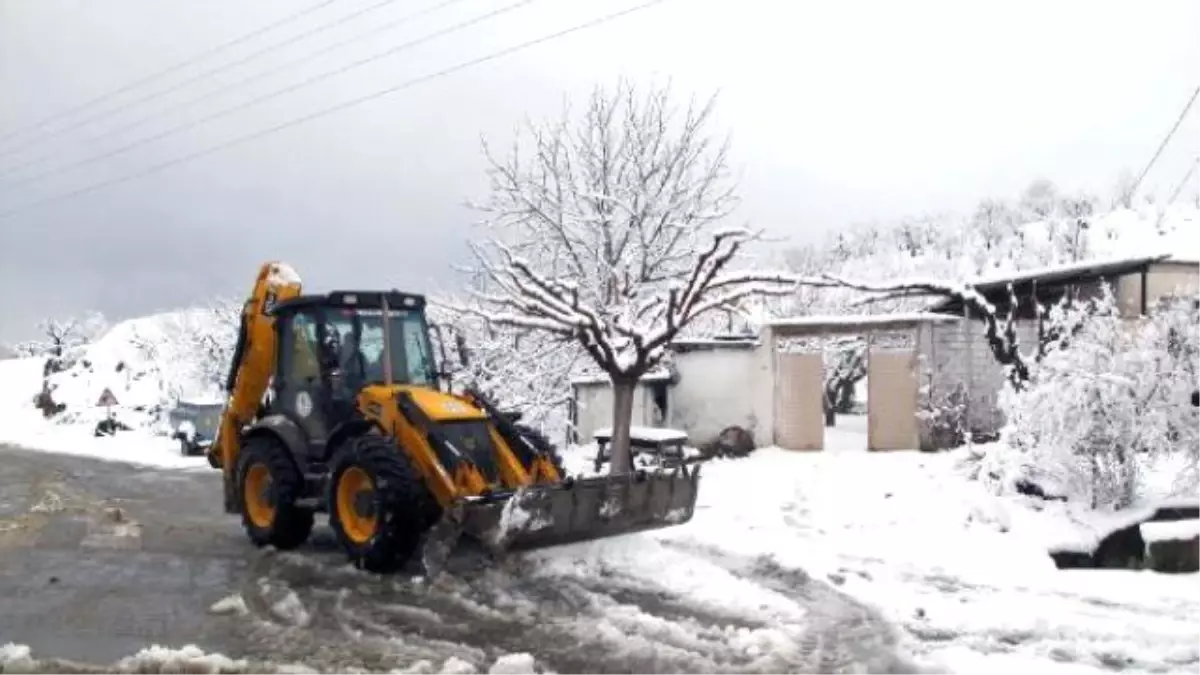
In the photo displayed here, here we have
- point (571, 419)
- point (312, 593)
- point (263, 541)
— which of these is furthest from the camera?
point (571, 419)

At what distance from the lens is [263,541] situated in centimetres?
1127

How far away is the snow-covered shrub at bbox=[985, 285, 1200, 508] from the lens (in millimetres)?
10750

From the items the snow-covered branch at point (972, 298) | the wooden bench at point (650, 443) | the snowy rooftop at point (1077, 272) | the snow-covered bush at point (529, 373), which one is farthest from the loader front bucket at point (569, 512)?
the snow-covered bush at point (529, 373)

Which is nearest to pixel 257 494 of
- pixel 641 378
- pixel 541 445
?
pixel 541 445

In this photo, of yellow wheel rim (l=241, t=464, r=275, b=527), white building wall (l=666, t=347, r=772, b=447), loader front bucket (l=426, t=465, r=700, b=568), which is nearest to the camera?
loader front bucket (l=426, t=465, r=700, b=568)

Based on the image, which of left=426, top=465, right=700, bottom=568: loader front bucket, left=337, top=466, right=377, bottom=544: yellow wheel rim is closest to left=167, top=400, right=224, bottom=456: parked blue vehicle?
left=337, top=466, right=377, bottom=544: yellow wheel rim

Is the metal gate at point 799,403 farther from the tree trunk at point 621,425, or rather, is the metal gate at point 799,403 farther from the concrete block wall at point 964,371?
the tree trunk at point 621,425

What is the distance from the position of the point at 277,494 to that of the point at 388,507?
2270 millimetres

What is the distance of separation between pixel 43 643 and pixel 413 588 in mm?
2735

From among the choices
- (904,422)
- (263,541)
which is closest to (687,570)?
(263,541)

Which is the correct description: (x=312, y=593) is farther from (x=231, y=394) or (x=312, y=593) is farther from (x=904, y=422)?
(x=904, y=422)

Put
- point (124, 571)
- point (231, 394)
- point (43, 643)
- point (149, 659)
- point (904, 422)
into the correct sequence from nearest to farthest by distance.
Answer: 1. point (149, 659)
2. point (43, 643)
3. point (124, 571)
4. point (231, 394)
5. point (904, 422)

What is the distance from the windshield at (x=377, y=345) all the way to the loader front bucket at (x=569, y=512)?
2.54 metres

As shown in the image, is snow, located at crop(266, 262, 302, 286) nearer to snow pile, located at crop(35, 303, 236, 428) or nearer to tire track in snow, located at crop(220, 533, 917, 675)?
tire track in snow, located at crop(220, 533, 917, 675)
